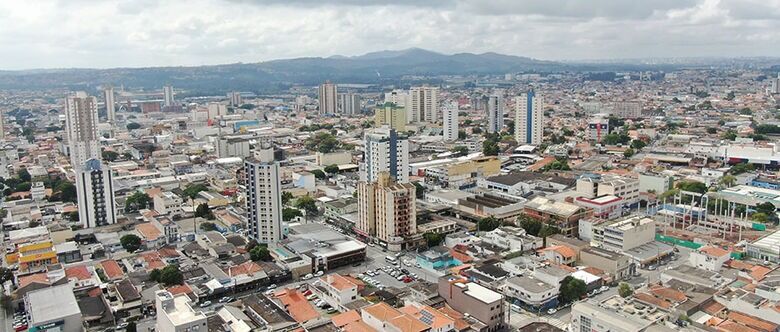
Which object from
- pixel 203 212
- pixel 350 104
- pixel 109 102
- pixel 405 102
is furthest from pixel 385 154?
pixel 109 102

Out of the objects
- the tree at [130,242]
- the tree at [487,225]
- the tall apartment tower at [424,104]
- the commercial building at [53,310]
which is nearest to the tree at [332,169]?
the tree at [487,225]

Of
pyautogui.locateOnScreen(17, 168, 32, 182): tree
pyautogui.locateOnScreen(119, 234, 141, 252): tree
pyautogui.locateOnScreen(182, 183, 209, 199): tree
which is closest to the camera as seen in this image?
pyautogui.locateOnScreen(119, 234, 141, 252): tree

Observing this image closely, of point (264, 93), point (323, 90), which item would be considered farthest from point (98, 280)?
point (264, 93)

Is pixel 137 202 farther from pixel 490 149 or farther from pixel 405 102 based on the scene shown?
pixel 405 102

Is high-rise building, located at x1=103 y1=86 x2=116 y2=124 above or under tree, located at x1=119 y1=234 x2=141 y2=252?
above

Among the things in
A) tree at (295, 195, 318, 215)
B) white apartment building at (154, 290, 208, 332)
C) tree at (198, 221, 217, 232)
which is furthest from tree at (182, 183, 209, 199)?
white apartment building at (154, 290, 208, 332)

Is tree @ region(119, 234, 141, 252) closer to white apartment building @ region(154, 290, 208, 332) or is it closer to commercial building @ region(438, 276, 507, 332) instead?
white apartment building @ region(154, 290, 208, 332)
